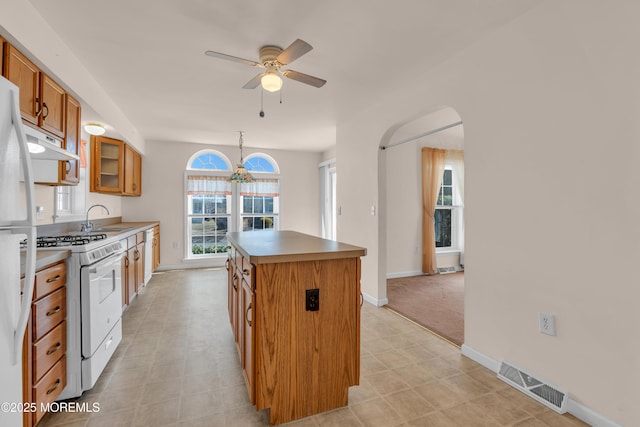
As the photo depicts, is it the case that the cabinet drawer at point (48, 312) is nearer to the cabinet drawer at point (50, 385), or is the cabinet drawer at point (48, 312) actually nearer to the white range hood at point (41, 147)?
the cabinet drawer at point (50, 385)

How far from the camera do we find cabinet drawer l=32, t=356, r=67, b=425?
5.25 ft

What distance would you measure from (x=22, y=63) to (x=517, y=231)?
3.45 metres

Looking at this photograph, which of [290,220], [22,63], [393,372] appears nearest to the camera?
[22,63]

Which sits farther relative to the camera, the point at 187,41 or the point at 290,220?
the point at 290,220

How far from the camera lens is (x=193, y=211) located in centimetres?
619

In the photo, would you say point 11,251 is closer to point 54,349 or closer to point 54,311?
point 54,311

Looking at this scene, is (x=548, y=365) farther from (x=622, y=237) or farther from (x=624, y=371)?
(x=622, y=237)

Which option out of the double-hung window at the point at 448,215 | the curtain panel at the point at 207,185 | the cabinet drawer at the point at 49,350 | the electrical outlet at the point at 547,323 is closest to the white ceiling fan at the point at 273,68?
the cabinet drawer at the point at 49,350

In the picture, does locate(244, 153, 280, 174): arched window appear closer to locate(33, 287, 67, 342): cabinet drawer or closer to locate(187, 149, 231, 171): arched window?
locate(187, 149, 231, 171): arched window

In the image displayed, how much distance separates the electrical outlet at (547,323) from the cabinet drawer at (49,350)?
2.93 metres

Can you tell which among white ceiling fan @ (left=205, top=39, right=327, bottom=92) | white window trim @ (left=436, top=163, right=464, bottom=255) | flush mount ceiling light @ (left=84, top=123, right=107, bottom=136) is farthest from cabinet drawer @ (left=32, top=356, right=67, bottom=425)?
white window trim @ (left=436, top=163, right=464, bottom=255)

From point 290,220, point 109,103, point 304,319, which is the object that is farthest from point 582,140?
point 290,220

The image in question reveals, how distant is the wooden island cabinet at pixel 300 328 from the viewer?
1.68 m

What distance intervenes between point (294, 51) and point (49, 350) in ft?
7.52
